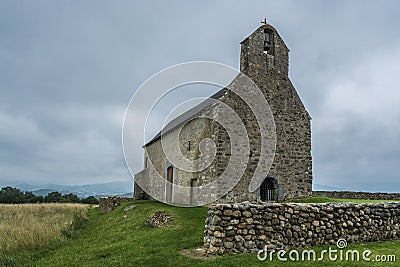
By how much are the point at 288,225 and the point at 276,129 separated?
1041 cm

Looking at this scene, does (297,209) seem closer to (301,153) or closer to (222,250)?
(222,250)

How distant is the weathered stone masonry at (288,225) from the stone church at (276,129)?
23.9ft

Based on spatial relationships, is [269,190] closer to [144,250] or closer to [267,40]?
[267,40]

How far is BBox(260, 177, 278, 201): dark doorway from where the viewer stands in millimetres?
18453

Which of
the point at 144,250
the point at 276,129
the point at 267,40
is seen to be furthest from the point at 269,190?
the point at 144,250

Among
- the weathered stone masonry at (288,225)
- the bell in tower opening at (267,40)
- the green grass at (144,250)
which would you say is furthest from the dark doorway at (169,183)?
the weathered stone masonry at (288,225)

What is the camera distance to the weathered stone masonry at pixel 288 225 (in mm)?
8711

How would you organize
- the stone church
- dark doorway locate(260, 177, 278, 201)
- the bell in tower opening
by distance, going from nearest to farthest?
the stone church, dark doorway locate(260, 177, 278, 201), the bell in tower opening

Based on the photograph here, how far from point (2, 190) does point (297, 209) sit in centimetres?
4752

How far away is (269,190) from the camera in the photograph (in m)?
18.7

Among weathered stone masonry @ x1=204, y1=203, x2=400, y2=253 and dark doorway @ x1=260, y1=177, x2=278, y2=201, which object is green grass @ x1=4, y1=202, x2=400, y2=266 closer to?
weathered stone masonry @ x1=204, y1=203, x2=400, y2=253

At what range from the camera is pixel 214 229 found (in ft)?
28.6

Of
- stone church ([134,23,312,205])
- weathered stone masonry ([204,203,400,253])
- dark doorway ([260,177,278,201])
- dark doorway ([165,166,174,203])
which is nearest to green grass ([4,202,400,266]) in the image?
weathered stone masonry ([204,203,400,253])

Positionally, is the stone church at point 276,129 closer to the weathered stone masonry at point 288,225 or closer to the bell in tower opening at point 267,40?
the bell in tower opening at point 267,40
